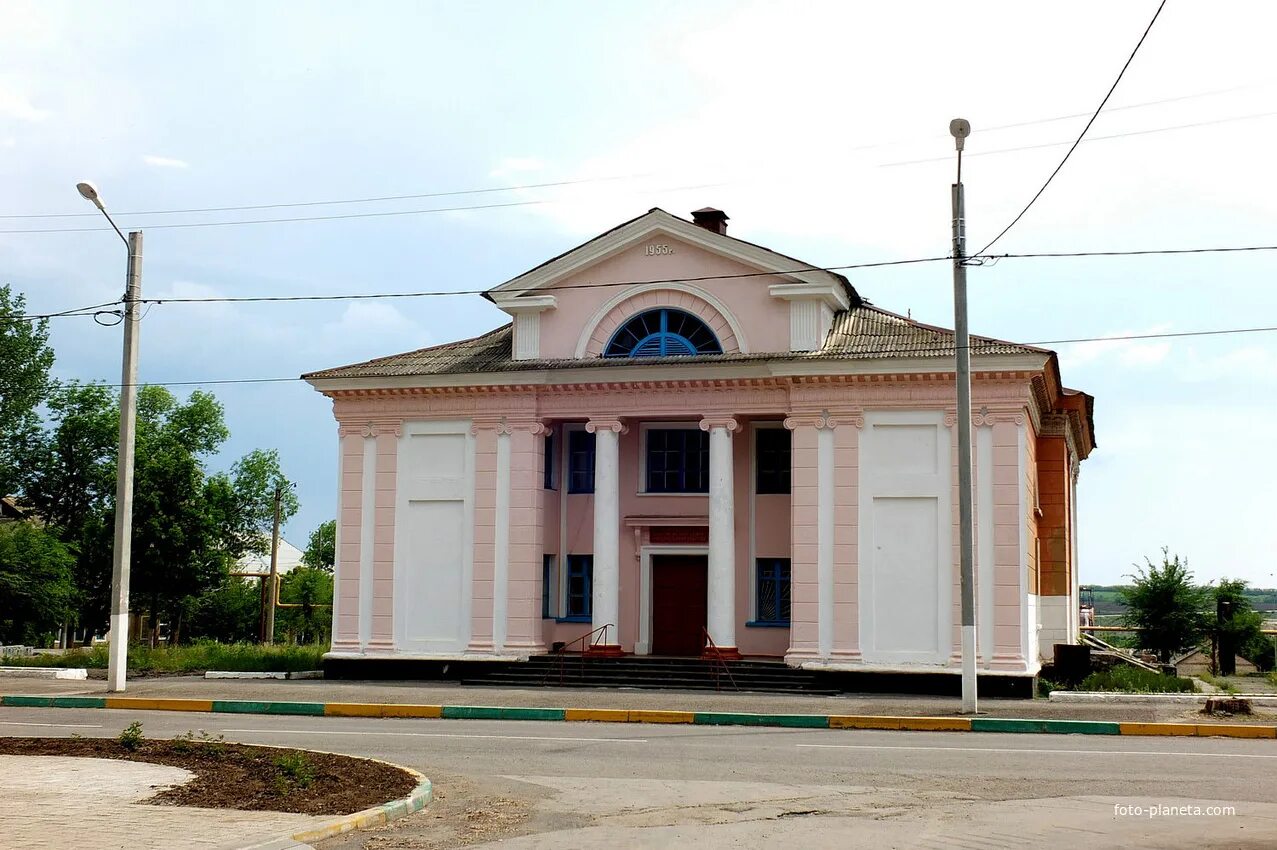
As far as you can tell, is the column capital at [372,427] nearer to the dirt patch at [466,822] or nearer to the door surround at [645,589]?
the door surround at [645,589]

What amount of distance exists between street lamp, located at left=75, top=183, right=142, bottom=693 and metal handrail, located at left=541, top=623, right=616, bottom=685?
25.1ft

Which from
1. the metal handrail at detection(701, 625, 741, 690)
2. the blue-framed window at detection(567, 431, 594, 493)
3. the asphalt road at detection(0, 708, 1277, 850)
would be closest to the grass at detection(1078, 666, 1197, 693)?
the metal handrail at detection(701, 625, 741, 690)

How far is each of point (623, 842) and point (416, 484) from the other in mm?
19562

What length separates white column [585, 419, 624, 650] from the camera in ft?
87.4

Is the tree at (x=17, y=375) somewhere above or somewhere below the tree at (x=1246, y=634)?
above

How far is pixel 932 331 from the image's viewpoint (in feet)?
84.5

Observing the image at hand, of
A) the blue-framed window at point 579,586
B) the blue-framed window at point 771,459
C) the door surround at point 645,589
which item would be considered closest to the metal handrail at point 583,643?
the blue-framed window at point 579,586

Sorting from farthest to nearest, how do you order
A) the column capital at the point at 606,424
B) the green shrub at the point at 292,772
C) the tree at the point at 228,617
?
1. the tree at the point at 228,617
2. the column capital at the point at 606,424
3. the green shrub at the point at 292,772

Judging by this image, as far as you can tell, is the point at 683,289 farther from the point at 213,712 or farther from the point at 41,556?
the point at 41,556

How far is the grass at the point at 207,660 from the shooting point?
28.9 meters

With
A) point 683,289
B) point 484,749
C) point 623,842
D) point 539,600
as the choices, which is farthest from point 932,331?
point 623,842

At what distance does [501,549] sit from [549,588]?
1.83 m

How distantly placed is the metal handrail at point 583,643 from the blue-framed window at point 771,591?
3141 mm

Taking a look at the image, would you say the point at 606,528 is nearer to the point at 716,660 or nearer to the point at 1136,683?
the point at 716,660
